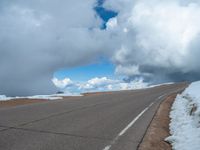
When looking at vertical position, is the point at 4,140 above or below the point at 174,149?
above

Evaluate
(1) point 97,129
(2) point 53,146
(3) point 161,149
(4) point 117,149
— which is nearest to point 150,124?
(1) point 97,129

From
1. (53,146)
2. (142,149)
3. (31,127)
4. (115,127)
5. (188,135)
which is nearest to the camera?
(53,146)

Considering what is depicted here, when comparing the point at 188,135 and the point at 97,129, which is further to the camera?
the point at 97,129

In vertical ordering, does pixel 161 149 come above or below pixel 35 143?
below

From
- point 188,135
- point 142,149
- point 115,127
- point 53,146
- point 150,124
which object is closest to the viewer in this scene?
point 53,146

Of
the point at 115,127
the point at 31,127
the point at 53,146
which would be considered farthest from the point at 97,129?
the point at 53,146

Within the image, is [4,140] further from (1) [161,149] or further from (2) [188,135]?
(2) [188,135]

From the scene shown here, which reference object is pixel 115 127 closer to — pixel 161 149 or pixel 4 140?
pixel 161 149

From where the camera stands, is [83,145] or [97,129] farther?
[97,129]

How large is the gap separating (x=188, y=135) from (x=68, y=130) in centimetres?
401

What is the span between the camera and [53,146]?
24.1 feet

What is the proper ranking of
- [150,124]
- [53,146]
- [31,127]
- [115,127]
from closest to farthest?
[53,146] < [31,127] < [115,127] < [150,124]

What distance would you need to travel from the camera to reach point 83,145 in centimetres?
770

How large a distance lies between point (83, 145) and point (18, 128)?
306cm
